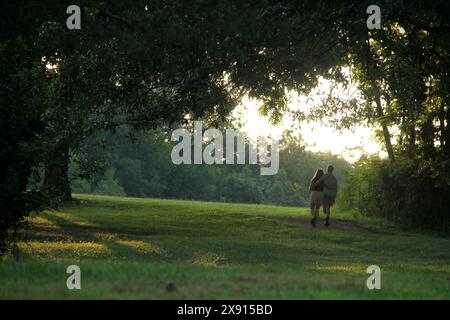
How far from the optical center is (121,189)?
265 ft

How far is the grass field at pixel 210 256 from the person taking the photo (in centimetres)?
1062

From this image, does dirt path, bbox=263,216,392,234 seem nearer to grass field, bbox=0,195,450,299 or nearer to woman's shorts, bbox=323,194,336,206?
grass field, bbox=0,195,450,299

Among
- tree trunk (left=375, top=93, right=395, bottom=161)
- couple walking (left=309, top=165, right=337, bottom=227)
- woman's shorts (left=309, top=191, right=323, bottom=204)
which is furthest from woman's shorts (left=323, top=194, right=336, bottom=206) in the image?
tree trunk (left=375, top=93, right=395, bottom=161)

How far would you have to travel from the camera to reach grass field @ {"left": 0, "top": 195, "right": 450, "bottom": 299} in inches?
418

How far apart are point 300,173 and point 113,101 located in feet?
272

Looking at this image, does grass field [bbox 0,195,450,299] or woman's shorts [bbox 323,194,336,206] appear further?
woman's shorts [bbox 323,194,336,206]

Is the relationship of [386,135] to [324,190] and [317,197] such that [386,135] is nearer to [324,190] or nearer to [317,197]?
[324,190]

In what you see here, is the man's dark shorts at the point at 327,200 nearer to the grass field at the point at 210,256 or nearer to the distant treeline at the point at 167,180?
the grass field at the point at 210,256

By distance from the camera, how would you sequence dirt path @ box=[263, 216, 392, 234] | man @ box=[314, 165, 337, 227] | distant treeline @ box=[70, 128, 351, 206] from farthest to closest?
distant treeline @ box=[70, 128, 351, 206]
dirt path @ box=[263, 216, 392, 234]
man @ box=[314, 165, 337, 227]

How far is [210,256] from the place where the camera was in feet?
67.2

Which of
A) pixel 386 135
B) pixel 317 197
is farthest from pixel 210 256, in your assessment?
pixel 386 135
